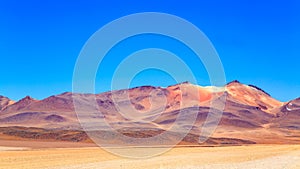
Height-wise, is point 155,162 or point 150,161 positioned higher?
point 150,161

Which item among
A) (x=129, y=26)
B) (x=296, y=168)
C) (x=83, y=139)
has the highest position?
(x=83, y=139)

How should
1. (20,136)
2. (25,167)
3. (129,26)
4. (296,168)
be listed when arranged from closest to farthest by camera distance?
(296,168), (25,167), (129,26), (20,136)

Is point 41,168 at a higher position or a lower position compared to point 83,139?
lower

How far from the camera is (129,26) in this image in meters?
Result: 37.3

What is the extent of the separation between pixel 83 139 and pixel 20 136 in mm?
22679

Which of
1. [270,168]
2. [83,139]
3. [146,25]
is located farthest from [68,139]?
[270,168]

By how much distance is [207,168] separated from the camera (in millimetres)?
31969

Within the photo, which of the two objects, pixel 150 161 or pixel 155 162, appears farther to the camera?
pixel 150 161

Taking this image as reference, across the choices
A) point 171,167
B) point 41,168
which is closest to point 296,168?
point 171,167

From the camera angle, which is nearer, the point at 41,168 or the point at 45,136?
the point at 41,168

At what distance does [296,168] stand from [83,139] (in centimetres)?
9026

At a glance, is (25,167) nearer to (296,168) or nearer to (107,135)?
(296,168)

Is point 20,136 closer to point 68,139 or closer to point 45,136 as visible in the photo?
point 45,136

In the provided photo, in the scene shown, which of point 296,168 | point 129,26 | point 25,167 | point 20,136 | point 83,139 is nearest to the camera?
point 296,168
